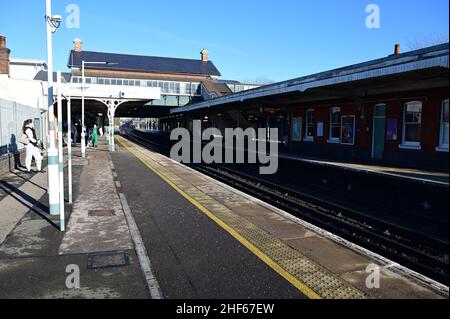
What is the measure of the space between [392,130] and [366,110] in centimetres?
187

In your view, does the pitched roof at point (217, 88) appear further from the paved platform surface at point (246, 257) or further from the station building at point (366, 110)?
the paved platform surface at point (246, 257)

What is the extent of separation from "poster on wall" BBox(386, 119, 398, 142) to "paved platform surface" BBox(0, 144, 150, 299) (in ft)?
33.8

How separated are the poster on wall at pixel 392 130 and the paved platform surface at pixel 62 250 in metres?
10.3

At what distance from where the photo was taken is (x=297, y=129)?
71.4ft

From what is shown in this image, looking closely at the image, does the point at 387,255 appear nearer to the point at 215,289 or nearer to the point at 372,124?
the point at 215,289

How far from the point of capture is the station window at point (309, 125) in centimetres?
2039

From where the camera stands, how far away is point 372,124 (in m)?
15.6

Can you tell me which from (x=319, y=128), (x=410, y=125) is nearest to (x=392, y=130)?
(x=410, y=125)

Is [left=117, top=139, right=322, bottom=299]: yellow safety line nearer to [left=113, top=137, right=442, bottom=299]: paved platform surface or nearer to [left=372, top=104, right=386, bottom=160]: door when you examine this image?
[left=113, top=137, right=442, bottom=299]: paved platform surface

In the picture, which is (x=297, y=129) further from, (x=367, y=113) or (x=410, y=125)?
(x=410, y=125)

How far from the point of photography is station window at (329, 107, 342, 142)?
18.0 m

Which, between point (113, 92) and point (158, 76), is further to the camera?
point (158, 76)
